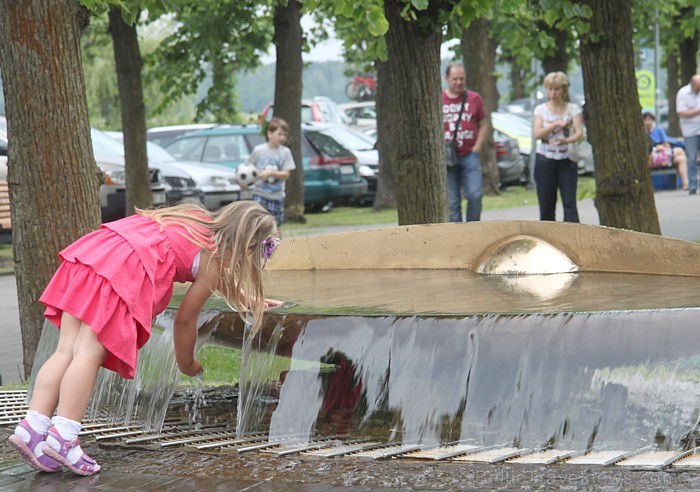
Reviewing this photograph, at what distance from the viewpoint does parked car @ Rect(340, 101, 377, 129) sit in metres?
39.3

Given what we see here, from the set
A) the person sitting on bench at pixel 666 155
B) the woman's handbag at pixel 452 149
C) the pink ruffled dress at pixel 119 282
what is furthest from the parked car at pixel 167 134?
the pink ruffled dress at pixel 119 282

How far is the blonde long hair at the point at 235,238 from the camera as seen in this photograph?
5.29 meters

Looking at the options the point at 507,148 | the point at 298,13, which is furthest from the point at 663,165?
the point at 298,13

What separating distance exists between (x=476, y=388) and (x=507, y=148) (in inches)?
906

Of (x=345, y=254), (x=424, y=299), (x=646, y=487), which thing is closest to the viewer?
(x=646, y=487)

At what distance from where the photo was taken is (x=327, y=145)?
80.4 feet

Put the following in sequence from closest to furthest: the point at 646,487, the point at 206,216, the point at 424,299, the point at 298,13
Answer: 1. the point at 646,487
2. the point at 206,216
3. the point at 424,299
4. the point at 298,13

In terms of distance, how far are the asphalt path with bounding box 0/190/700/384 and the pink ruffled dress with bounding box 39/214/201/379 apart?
2.89 metres

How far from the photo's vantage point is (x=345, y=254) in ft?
27.4

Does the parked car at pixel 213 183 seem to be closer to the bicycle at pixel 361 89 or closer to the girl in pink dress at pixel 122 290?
the girl in pink dress at pixel 122 290

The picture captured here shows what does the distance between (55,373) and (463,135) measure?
7.95m

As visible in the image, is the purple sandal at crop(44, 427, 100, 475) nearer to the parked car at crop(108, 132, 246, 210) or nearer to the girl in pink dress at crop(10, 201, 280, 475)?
the girl in pink dress at crop(10, 201, 280, 475)

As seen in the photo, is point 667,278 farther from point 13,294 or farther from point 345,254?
point 13,294

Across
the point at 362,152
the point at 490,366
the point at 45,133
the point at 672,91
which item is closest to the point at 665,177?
the point at 362,152
